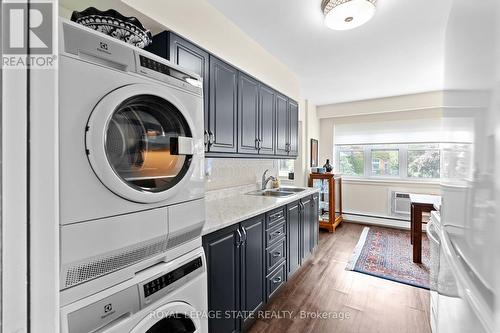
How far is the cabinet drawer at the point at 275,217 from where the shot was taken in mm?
1873

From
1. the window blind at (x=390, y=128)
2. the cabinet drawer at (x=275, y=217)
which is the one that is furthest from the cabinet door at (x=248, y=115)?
the window blind at (x=390, y=128)

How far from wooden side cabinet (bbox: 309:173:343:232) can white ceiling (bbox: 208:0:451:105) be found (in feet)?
5.40

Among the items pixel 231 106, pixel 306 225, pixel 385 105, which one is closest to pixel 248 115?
pixel 231 106

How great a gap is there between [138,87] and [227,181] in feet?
5.49

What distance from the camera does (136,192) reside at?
0.78 metres

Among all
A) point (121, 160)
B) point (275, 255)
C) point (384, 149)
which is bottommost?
point (275, 255)

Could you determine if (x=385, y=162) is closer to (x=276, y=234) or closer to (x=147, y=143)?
(x=276, y=234)

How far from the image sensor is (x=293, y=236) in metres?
2.34

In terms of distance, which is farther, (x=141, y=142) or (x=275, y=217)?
(x=275, y=217)

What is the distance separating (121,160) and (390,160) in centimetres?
488

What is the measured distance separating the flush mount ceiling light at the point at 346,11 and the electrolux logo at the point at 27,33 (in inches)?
71.4

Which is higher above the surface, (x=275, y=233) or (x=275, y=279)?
(x=275, y=233)

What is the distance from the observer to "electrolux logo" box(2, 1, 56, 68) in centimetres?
46

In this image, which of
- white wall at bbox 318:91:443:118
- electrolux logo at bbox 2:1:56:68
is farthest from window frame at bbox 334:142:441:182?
electrolux logo at bbox 2:1:56:68
